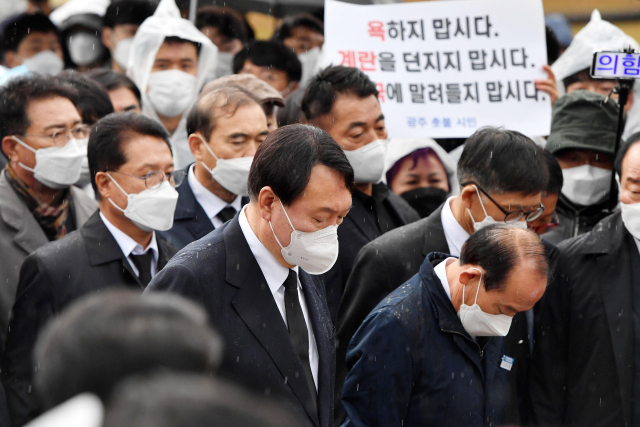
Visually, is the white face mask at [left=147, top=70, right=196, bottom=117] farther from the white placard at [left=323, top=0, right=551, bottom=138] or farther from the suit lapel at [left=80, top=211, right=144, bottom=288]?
the suit lapel at [left=80, top=211, right=144, bottom=288]

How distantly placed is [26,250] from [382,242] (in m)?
1.82

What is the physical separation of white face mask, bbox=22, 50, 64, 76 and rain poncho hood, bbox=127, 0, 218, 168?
35.2 inches

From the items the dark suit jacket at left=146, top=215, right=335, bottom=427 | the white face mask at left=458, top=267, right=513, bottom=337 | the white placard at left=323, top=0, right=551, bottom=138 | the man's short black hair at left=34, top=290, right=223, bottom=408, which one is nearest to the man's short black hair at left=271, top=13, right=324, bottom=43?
the white placard at left=323, top=0, right=551, bottom=138

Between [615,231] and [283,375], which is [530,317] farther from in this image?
[283,375]

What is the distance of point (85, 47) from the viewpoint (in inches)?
310

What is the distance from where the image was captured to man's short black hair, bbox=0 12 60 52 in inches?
286

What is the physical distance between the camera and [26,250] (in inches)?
169

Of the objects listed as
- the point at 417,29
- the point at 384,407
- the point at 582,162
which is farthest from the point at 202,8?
the point at 384,407

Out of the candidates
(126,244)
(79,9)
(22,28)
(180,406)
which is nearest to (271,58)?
(22,28)

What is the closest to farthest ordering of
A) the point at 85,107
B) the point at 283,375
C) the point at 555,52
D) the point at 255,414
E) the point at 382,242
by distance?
the point at 255,414, the point at 283,375, the point at 382,242, the point at 85,107, the point at 555,52

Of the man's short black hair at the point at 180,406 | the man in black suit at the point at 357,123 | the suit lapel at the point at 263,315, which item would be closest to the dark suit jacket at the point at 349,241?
the man in black suit at the point at 357,123

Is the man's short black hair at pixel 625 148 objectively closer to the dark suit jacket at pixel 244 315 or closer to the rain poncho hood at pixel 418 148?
the rain poncho hood at pixel 418 148

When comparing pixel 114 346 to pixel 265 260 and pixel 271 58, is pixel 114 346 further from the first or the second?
pixel 271 58

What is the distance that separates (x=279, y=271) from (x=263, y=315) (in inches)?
8.8
